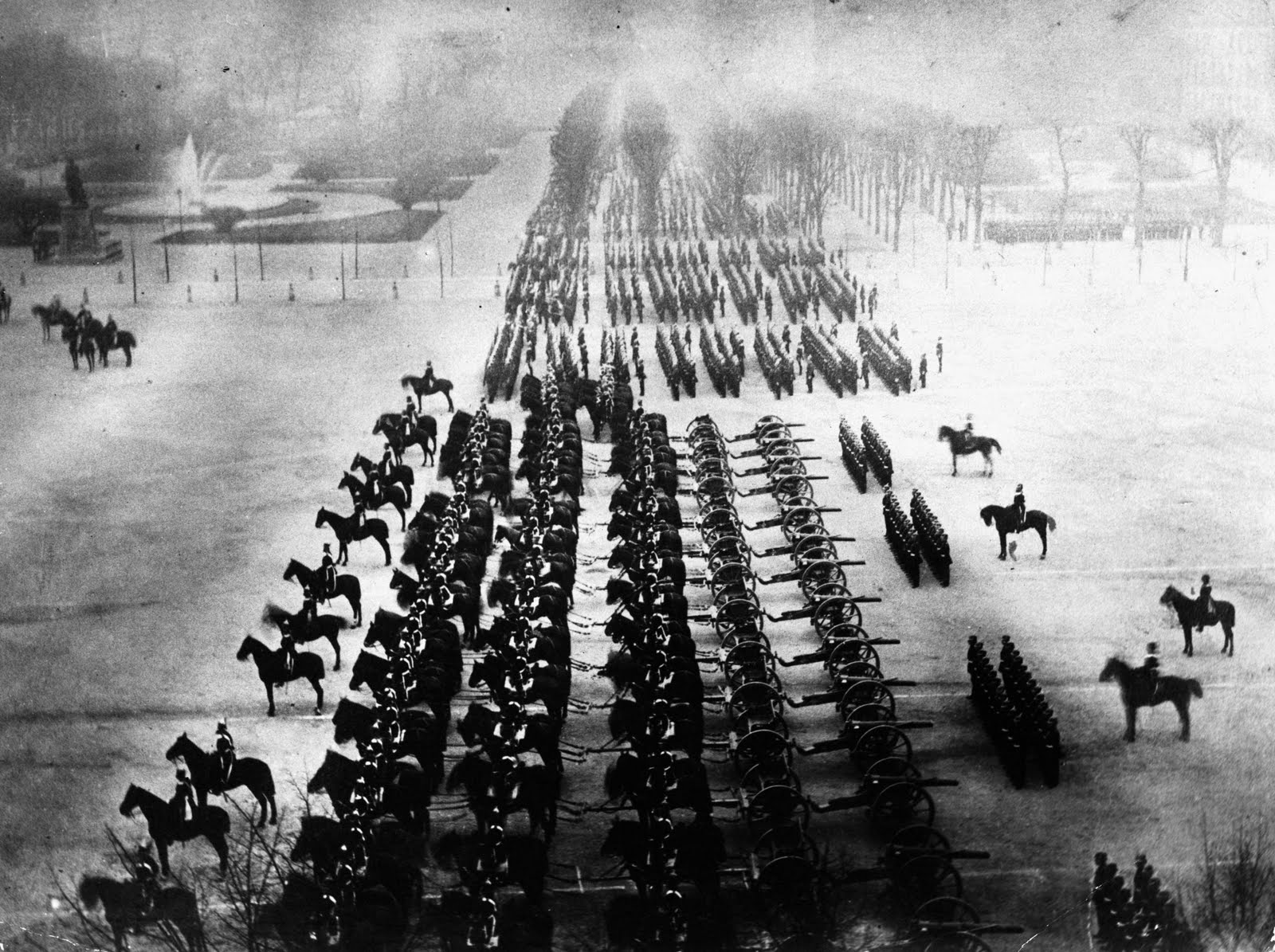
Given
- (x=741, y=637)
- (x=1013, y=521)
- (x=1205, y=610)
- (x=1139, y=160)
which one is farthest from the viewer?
(x=1139, y=160)

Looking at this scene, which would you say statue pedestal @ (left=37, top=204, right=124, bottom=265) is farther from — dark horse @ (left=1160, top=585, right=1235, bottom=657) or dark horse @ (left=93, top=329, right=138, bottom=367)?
dark horse @ (left=1160, top=585, right=1235, bottom=657)

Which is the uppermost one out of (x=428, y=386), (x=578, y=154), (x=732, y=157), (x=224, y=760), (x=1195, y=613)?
(x=578, y=154)

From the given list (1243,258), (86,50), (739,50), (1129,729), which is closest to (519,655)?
(1129,729)

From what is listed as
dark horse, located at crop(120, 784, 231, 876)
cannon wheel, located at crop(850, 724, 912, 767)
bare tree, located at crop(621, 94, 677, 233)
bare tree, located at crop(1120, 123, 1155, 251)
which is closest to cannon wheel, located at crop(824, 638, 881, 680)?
cannon wheel, located at crop(850, 724, 912, 767)

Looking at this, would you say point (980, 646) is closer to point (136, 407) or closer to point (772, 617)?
point (772, 617)

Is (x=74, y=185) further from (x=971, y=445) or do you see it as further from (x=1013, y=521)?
(x=1013, y=521)

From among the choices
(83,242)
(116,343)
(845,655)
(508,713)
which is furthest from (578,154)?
(508,713)
